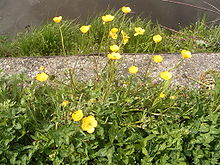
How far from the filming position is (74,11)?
163 inches

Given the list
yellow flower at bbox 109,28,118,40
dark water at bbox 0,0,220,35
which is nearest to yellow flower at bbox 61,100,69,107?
yellow flower at bbox 109,28,118,40

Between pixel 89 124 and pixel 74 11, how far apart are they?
113 inches

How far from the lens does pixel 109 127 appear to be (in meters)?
1.88

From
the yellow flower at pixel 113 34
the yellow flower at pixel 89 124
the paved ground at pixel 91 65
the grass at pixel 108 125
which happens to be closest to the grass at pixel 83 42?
the paved ground at pixel 91 65

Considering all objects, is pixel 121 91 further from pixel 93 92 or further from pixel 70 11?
pixel 70 11

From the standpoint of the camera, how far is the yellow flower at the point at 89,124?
62.4 inches

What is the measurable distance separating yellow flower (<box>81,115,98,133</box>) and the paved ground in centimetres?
89

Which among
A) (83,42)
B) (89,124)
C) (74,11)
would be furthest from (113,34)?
(74,11)

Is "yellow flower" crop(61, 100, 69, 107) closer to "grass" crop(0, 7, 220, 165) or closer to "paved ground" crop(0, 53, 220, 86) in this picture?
"grass" crop(0, 7, 220, 165)

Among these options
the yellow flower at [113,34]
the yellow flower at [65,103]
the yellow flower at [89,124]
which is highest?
the yellow flower at [113,34]

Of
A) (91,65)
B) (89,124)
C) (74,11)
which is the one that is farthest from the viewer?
(74,11)

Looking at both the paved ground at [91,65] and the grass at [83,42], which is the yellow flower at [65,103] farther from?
the grass at [83,42]

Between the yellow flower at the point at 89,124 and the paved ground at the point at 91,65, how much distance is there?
35.2 inches

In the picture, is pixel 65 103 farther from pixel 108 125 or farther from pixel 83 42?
pixel 83 42
